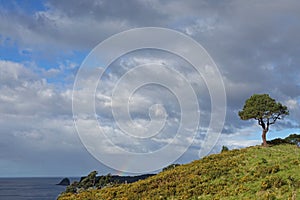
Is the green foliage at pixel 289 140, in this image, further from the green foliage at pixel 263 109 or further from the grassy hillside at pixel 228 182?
the grassy hillside at pixel 228 182

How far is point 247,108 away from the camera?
57.6 m

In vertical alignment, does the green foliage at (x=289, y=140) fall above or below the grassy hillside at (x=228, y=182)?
above

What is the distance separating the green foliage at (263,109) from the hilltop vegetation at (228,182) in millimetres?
13727

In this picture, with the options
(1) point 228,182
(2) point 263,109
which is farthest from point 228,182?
(2) point 263,109

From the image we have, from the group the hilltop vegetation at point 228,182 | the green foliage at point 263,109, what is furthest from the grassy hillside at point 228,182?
the green foliage at point 263,109

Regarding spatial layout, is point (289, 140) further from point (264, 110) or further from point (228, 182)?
point (228, 182)

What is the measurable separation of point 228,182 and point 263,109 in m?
27.2

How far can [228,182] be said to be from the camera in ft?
105

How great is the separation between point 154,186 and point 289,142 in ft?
108

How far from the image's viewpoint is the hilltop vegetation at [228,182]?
2677 cm

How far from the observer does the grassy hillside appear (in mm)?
26766

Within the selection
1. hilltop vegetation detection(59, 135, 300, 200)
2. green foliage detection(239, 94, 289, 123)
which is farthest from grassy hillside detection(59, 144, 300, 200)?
green foliage detection(239, 94, 289, 123)

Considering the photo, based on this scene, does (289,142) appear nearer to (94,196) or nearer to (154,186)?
(154,186)

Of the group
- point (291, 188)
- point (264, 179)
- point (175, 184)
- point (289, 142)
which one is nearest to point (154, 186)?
point (175, 184)
